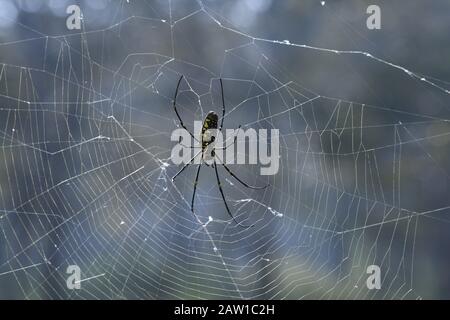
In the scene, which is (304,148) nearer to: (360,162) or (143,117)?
(360,162)

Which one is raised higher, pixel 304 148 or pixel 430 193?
pixel 304 148

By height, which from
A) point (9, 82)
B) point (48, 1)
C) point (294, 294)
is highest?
point (48, 1)

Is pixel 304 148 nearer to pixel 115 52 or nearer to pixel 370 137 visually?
pixel 370 137

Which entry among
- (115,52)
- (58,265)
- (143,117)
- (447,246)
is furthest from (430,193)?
(58,265)

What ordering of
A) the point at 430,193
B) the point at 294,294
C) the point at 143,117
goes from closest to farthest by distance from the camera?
the point at 143,117
the point at 294,294
the point at 430,193
